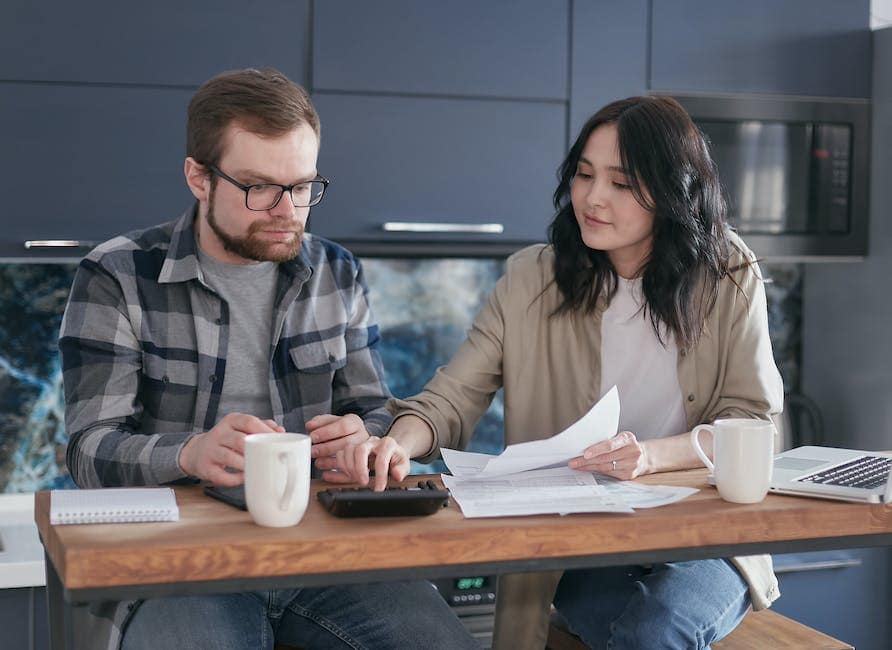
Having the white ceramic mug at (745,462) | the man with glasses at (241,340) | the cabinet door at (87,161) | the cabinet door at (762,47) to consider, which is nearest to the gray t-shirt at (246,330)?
the man with glasses at (241,340)

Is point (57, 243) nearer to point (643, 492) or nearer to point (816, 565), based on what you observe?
point (643, 492)

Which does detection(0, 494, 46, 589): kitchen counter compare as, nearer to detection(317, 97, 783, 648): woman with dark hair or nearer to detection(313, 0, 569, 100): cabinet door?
detection(317, 97, 783, 648): woman with dark hair

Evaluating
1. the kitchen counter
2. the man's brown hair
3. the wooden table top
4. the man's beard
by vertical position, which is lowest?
the kitchen counter

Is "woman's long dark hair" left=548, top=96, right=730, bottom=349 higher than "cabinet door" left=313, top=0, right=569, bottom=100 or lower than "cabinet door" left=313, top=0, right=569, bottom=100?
lower

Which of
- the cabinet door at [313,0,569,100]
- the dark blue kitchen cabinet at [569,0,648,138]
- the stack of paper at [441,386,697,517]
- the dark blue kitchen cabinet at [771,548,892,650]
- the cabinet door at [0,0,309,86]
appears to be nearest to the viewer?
the stack of paper at [441,386,697,517]

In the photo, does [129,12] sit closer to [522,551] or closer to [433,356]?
[433,356]

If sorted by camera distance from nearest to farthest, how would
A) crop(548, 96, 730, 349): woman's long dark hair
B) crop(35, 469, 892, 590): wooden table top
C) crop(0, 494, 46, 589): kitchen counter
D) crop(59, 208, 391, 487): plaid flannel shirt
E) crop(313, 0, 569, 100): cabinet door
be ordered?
1. crop(35, 469, 892, 590): wooden table top
2. crop(59, 208, 391, 487): plaid flannel shirt
3. crop(548, 96, 730, 349): woman's long dark hair
4. crop(0, 494, 46, 589): kitchen counter
5. crop(313, 0, 569, 100): cabinet door

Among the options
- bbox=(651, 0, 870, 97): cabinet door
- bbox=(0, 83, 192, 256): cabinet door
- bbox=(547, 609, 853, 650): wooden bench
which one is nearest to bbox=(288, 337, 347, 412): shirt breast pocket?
bbox=(547, 609, 853, 650): wooden bench

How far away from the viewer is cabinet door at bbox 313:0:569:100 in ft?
8.76

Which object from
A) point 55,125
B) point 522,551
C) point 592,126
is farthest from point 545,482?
point 55,125

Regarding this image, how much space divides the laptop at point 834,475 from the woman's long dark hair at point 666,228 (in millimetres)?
352

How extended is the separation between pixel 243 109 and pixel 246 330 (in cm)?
40

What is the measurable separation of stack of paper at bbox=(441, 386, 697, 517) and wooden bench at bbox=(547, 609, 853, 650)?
0.46m

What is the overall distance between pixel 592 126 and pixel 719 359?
1.62 feet
